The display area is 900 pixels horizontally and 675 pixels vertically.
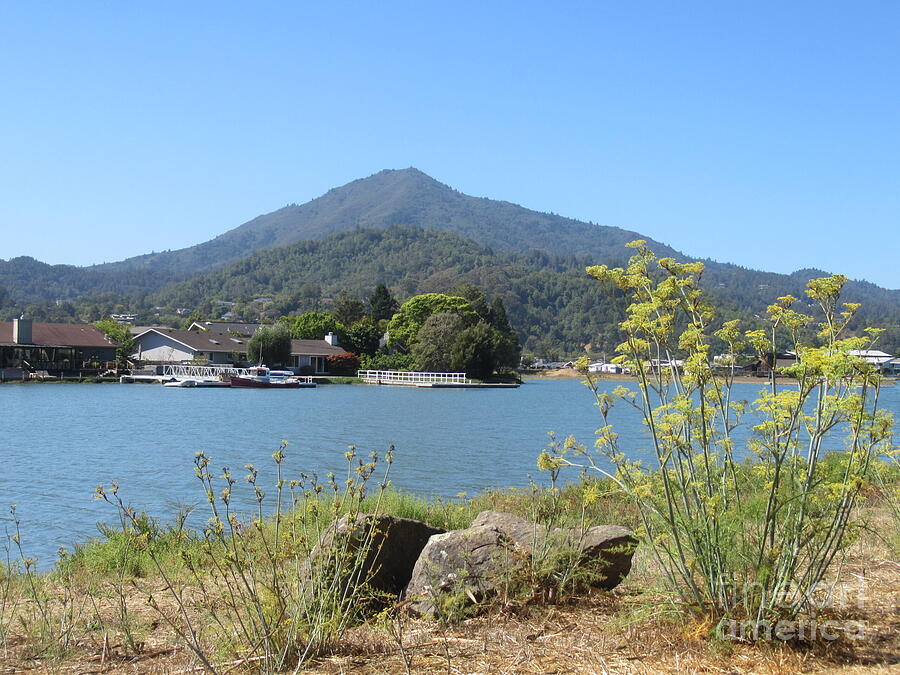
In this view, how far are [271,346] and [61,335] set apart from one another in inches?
783

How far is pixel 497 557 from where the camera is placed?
6.23 metres

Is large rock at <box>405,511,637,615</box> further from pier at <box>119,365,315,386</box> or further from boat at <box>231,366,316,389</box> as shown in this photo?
pier at <box>119,365,315,386</box>

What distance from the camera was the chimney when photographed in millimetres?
70375

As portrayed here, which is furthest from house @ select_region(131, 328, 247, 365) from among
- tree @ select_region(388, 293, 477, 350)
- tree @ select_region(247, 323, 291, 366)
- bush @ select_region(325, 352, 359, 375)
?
tree @ select_region(388, 293, 477, 350)

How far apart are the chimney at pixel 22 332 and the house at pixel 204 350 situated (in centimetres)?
1398

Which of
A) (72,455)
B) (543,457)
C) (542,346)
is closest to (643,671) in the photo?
(543,457)

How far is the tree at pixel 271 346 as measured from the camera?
8306cm

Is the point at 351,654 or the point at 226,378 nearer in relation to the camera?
the point at 351,654

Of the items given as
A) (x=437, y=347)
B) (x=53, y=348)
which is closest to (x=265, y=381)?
(x=437, y=347)

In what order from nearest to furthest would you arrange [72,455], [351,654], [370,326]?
[351,654] < [72,455] < [370,326]

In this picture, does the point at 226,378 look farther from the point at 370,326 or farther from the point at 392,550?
the point at 392,550

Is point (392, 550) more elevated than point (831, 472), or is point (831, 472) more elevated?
point (831, 472)

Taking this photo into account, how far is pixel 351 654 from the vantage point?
5125 mm

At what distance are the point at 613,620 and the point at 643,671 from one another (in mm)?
672
